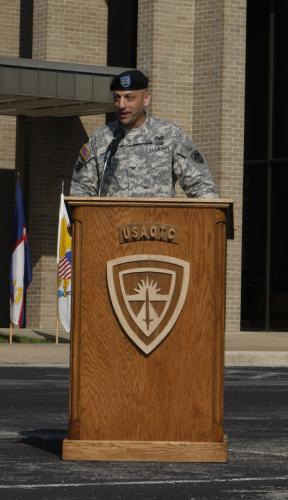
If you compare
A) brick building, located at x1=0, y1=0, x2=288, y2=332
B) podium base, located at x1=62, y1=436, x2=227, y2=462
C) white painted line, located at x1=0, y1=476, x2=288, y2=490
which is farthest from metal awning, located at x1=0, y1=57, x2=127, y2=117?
white painted line, located at x1=0, y1=476, x2=288, y2=490

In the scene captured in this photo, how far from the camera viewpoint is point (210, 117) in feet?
101

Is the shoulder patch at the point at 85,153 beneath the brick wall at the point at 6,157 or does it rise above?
beneath

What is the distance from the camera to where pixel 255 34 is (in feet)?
105

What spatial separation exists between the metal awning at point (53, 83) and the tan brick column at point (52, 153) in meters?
2.99

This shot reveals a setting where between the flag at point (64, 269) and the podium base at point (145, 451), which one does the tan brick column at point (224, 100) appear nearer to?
the flag at point (64, 269)

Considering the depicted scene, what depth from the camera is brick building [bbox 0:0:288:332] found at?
1203 inches

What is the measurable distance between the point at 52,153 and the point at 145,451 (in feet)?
77.4

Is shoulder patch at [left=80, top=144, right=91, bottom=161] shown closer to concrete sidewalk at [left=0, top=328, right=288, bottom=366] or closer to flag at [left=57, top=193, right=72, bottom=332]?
concrete sidewalk at [left=0, top=328, right=288, bottom=366]

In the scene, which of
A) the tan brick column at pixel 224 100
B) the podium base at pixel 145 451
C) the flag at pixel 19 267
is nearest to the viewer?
the podium base at pixel 145 451

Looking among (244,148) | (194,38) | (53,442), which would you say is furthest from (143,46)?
(53,442)

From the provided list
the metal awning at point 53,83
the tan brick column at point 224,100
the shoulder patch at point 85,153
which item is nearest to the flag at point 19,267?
the metal awning at point 53,83

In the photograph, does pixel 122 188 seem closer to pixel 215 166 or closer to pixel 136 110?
pixel 136 110

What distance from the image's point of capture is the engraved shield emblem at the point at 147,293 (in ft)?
28.6

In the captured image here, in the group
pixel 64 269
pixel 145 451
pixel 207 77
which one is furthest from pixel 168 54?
pixel 145 451
